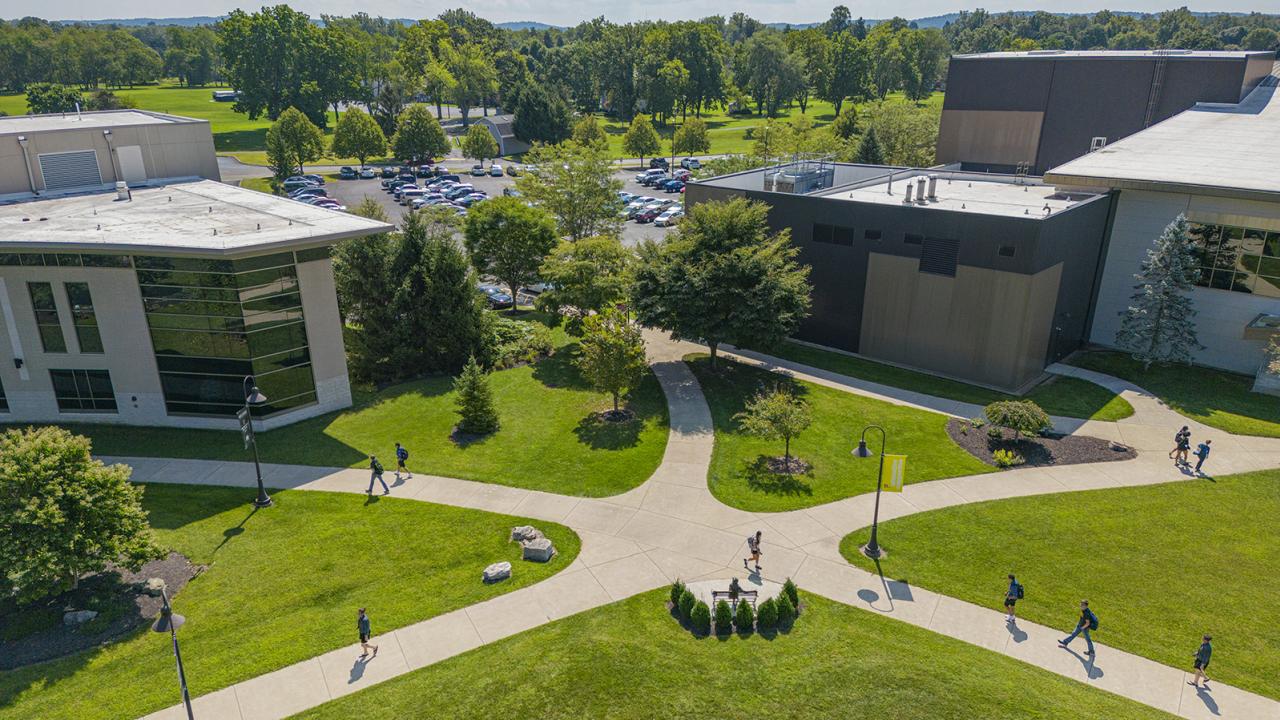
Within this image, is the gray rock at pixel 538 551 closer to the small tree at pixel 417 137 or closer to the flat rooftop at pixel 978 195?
the flat rooftop at pixel 978 195

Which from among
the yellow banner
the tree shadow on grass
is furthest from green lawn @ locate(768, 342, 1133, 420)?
the yellow banner

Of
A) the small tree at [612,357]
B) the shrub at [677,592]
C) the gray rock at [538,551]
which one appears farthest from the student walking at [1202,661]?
the small tree at [612,357]

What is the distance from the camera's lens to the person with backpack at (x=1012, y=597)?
21.1 meters

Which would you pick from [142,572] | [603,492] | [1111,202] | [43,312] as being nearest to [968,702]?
[603,492]

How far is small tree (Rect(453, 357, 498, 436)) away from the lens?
32406 mm

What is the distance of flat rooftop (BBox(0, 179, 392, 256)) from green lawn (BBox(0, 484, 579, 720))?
950 cm

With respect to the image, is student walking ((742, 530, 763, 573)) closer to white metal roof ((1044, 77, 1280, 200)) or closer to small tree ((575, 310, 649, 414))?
small tree ((575, 310, 649, 414))

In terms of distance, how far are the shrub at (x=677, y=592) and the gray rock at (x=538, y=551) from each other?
14.9 ft

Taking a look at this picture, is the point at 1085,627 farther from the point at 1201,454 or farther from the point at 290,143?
the point at 290,143

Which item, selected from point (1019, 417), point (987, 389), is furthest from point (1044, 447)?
point (987, 389)

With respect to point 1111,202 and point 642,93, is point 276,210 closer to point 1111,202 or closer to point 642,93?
point 1111,202

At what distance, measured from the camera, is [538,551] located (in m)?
24.0

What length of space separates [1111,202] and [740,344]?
21231 mm

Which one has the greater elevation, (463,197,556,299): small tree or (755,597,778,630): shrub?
(463,197,556,299): small tree
